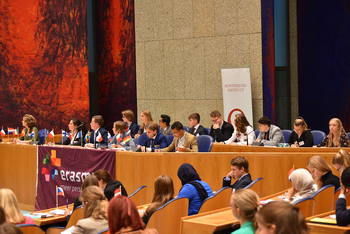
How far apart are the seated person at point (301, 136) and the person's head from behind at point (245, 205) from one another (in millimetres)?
4844

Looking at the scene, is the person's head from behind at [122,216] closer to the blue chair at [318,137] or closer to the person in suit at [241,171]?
the person in suit at [241,171]

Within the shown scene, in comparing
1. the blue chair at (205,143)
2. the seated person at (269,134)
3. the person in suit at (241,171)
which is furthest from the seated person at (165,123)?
the person in suit at (241,171)

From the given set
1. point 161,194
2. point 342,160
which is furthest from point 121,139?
point 342,160

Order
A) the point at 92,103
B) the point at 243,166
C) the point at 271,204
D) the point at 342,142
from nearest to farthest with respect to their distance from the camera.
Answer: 1. the point at 271,204
2. the point at 243,166
3. the point at 342,142
4. the point at 92,103

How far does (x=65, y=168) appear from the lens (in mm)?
7500

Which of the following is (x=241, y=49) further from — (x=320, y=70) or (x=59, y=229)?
(x=59, y=229)

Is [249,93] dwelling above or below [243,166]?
above

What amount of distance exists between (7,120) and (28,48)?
219cm

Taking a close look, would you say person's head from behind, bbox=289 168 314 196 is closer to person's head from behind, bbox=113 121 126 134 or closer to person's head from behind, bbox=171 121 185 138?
person's head from behind, bbox=171 121 185 138

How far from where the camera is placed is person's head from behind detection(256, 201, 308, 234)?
227 cm

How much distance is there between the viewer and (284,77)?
1297 cm

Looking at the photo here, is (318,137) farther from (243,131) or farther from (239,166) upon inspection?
(239,166)

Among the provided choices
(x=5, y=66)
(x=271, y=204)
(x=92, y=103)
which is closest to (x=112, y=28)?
(x=92, y=103)

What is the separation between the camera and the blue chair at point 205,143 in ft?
25.2
